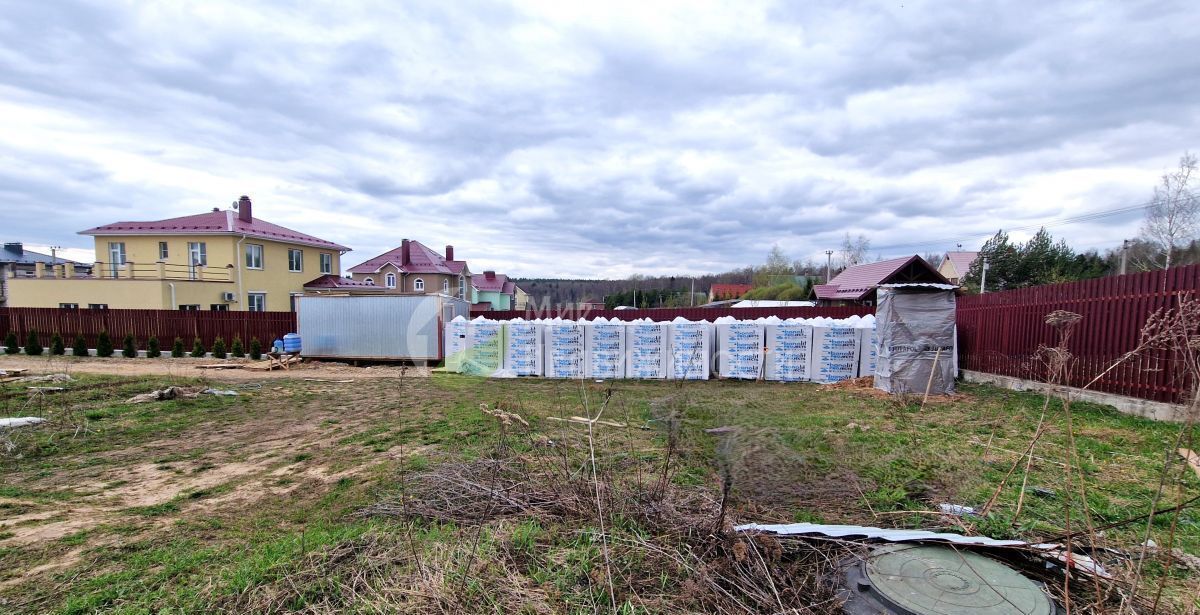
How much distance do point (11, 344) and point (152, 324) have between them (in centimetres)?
487

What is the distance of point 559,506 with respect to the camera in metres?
3.33

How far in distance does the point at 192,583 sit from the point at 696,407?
4.57m

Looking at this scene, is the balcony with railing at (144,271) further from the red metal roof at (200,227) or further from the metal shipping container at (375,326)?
the metal shipping container at (375,326)

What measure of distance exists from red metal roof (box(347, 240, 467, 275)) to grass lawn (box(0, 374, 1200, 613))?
1216 inches

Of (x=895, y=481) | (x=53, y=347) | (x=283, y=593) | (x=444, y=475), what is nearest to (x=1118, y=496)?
(x=895, y=481)

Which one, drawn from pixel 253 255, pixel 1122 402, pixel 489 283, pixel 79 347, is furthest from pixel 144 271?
pixel 1122 402

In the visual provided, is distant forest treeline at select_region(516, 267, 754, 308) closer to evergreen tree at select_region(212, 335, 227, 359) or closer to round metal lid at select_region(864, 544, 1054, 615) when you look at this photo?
evergreen tree at select_region(212, 335, 227, 359)

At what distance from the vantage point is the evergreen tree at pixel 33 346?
17.1 metres

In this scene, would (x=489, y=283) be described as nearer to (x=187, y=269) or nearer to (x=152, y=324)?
(x=187, y=269)

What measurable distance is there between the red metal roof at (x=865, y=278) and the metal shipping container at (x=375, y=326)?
15.3m

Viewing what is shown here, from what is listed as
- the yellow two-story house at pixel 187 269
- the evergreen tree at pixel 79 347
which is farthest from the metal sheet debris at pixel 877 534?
the yellow two-story house at pixel 187 269

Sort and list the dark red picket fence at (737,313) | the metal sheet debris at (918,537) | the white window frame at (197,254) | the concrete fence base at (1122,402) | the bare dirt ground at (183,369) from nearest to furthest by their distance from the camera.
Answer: the metal sheet debris at (918,537)
the concrete fence base at (1122,402)
the bare dirt ground at (183,369)
the dark red picket fence at (737,313)
the white window frame at (197,254)

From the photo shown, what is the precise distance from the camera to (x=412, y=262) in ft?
126

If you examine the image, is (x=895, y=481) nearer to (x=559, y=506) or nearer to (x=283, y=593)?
(x=559, y=506)
